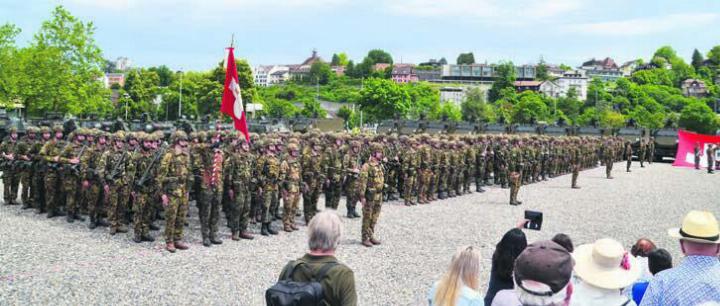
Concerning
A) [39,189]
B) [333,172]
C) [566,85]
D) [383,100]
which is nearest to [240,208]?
[333,172]

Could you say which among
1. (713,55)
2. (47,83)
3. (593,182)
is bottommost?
(593,182)

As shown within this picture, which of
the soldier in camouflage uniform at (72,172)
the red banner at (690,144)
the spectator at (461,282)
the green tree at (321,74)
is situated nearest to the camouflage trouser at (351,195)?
the soldier in camouflage uniform at (72,172)

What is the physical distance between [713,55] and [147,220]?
7125 inches

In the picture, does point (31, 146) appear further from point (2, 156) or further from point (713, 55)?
point (713, 55)

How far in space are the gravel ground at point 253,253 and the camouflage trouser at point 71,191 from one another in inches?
12.2

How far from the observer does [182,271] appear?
8820 millimetres

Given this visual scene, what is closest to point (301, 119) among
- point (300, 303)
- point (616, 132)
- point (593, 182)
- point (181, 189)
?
point (593, 182)

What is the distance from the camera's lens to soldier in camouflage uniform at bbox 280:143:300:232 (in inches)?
471

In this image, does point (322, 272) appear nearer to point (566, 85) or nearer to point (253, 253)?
point (253, 253)

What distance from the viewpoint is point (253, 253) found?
10148mm

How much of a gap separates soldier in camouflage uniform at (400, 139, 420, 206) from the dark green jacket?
12631mm

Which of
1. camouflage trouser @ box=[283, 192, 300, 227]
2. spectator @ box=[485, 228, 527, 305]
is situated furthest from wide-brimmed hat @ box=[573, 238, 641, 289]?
camouflage trouser @ box=[283, 192, 300, 227]

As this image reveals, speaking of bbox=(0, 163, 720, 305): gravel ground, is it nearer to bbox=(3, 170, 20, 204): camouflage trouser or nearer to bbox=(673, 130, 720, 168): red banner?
bbox=(3, 170, 20, 204): camouflage trouser

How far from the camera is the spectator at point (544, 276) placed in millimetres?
3105
